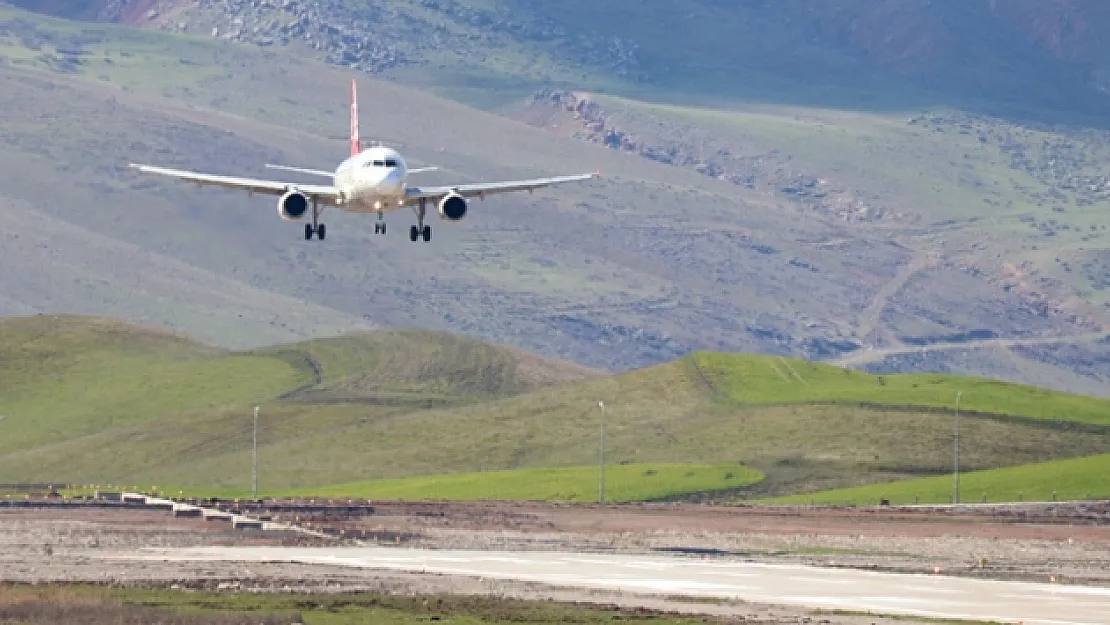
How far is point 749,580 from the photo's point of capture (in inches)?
3597

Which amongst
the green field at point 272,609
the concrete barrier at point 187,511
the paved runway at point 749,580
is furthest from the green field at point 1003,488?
the green field at point 272,609

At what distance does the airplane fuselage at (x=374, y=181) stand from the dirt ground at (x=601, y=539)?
14.8m

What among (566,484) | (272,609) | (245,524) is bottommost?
(272,609)

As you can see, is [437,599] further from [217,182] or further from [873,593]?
[217,182]

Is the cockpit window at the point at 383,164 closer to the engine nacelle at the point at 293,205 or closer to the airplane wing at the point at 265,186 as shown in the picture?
the airplane wing at the point at 265,186

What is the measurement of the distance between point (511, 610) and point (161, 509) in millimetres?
55466

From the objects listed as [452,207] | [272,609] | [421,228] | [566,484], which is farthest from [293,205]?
[566,484]

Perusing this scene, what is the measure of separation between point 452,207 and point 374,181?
12.4ft

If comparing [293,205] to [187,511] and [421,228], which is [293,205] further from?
[187,511]

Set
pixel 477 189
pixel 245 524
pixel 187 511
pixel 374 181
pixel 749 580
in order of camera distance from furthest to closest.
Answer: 1. pixel 187 511
2. pixel 477 189
3. pixel 245 524
4. pixel 374 181
5. pixel 749 580

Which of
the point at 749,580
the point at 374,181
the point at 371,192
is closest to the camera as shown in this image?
the point at 749,580

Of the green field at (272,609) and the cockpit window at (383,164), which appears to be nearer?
the green field at (272,609)

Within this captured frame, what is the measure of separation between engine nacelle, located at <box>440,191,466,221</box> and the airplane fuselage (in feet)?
6.31

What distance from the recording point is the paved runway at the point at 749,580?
81375 mm
